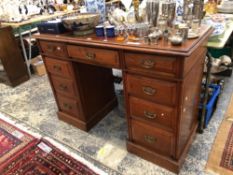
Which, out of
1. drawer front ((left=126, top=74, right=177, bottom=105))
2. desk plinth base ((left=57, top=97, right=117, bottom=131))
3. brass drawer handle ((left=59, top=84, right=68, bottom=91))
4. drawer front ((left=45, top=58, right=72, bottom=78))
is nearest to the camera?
drawer front ((left=126, top=74, right=177, bottom=105))

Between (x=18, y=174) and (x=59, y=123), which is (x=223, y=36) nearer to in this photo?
(x=59, y=123)

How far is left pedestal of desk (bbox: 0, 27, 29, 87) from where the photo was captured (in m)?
2.51

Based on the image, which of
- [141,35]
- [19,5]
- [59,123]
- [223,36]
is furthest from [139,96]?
[19,5]

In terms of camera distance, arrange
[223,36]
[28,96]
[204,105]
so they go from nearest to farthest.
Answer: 1. [223,36]
2. [204,105]
3. [28,96]

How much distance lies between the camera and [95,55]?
1296 mm

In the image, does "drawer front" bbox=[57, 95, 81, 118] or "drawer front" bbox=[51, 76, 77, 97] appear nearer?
"drawer front" bbox=[51, 76, 77, 97]

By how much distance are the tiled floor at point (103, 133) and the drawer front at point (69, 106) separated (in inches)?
5.7

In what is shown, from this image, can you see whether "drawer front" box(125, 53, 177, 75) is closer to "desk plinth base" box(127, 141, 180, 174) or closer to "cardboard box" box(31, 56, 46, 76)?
"desk plinth base" box(127, 141, 180, 174)

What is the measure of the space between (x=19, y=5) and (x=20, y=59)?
0.70 meters

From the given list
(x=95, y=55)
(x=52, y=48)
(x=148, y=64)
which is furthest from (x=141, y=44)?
(x=52, y=48)

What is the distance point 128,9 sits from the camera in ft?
4.76

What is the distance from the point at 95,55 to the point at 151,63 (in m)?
0.39

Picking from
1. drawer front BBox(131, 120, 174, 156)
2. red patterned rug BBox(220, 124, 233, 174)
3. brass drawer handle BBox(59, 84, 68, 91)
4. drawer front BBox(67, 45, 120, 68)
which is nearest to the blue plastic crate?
red patterned rug BBox(220, 124, 233, 174)

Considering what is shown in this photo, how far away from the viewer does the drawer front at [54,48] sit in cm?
146
